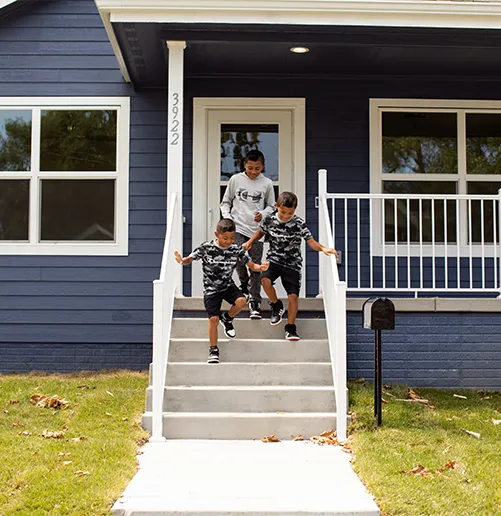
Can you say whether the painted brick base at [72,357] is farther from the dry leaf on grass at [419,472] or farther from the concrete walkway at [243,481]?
the dry leaf on grass at [419,472]

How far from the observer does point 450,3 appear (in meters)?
6.12

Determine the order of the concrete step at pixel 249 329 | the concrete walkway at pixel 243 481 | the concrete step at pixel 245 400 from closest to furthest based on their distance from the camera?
the concrete walkway at pixel 243 481
the concrete step at pixel 245 400
the concrete step at pixel 249 329

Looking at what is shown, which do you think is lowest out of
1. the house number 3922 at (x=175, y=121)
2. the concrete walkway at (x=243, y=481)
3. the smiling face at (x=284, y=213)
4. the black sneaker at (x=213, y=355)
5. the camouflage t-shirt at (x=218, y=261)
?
the concrete walkway at (x=243, y=481)

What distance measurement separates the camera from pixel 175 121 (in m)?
6.51

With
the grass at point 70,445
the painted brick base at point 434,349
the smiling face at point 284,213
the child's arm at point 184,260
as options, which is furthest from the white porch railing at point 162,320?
the painted brick base at point 434,349

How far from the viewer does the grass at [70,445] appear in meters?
3.78

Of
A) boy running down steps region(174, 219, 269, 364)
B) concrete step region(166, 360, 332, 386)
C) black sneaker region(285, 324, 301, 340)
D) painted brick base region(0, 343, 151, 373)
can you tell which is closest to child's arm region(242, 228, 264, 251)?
boy running down steps region(174, 219, 269, 364)

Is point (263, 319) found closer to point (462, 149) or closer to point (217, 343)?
point (217, 343)

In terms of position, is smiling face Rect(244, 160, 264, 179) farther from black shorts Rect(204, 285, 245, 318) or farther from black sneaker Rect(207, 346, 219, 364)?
black sneaker Rect(207, 346, 219, 364)

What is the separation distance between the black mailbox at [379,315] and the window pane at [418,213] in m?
2.45

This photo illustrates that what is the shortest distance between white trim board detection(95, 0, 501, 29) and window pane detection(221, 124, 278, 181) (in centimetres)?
175

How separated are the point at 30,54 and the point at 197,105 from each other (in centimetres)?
198

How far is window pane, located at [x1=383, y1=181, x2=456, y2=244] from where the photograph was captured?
7.61 m

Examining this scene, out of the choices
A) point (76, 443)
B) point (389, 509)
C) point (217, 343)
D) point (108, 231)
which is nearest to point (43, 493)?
point (76, 443)
